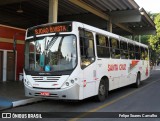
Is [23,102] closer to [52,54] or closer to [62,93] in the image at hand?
[62,93]

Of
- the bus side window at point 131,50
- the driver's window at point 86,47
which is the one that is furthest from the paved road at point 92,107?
the bus side window at point 131,50

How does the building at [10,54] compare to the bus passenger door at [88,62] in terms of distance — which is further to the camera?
the building at [10,54]

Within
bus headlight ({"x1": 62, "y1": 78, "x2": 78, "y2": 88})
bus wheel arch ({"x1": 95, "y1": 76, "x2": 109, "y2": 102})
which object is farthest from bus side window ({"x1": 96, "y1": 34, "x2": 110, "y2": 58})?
bus headlight ({"x1": 62, "y1": 78, "x2": 78, "y2": 88})

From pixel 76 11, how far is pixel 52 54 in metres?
14.8

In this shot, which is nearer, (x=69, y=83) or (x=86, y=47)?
(x=69, y=83)

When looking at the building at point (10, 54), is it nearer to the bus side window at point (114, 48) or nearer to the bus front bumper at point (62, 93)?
the bus side window at point (114, 48)

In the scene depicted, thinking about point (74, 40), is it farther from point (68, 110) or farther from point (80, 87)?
point (68, 110)

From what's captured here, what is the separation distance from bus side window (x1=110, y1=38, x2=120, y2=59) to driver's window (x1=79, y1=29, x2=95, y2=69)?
239 centimetres

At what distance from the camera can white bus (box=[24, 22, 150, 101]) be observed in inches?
401

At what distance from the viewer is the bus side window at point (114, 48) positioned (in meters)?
13.7

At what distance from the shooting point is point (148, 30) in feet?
125

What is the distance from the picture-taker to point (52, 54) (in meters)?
10.6

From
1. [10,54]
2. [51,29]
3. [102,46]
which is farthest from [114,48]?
[10,54]

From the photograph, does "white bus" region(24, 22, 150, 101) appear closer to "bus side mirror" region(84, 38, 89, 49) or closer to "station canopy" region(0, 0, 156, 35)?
"bus side mirror" region(84, 38, 89, 49)
